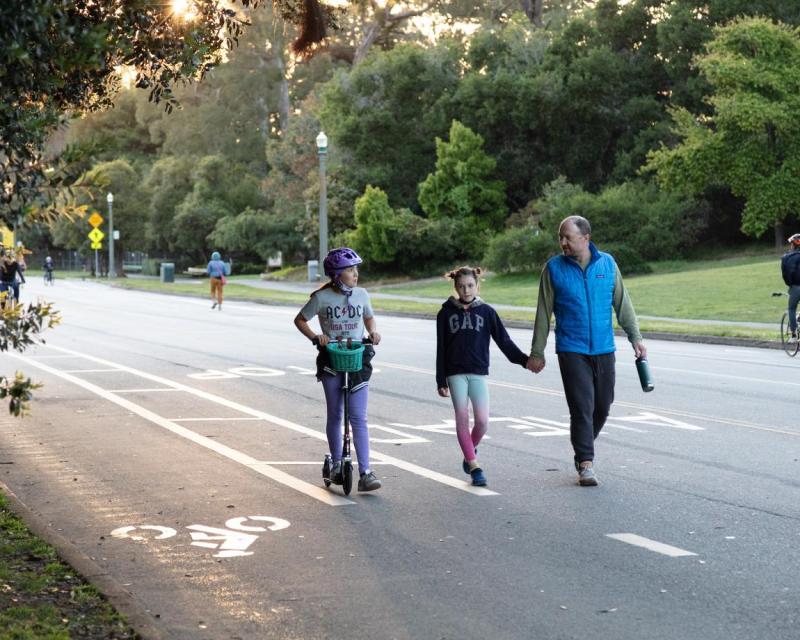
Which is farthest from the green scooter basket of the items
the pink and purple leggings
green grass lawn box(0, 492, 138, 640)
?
green grass lawn box(0, 492, 138, 640)

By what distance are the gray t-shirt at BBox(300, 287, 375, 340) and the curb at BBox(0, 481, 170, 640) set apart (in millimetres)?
2372

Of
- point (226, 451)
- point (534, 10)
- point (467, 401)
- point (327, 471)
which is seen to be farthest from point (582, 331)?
point (534, 10)

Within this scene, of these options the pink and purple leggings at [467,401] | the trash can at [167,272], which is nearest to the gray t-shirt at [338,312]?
the pink and purple leggings at [467,401]

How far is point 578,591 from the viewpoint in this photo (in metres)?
6.81

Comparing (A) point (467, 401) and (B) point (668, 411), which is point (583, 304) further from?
(B) point (668, 411)

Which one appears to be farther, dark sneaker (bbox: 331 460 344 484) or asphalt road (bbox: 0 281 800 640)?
dark sneaker (bbox: 331 460 344 484)

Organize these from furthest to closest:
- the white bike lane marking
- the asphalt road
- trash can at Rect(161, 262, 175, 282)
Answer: trash can at Rect(161, 262, 175, 282) → the white bike lane marking → the asphalt road

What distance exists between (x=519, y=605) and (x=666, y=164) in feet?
160

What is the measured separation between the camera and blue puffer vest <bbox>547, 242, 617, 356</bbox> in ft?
32.1

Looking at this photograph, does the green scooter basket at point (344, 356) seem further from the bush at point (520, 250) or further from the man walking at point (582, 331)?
the bush at point (520, 250)

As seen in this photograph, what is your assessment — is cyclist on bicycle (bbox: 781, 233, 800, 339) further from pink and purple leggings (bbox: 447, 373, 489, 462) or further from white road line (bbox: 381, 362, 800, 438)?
pink and purple leggings (bbox: 447, 373, 489, 462)

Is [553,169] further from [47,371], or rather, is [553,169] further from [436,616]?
[436,616]

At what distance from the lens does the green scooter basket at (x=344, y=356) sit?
372 inches

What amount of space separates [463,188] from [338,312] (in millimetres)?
49687
